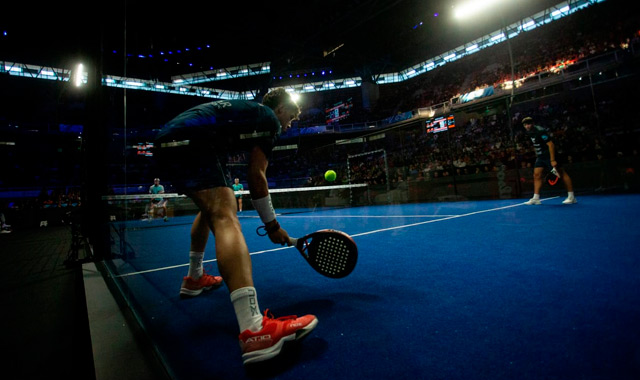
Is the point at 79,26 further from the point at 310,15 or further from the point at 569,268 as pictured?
the point at 310,15

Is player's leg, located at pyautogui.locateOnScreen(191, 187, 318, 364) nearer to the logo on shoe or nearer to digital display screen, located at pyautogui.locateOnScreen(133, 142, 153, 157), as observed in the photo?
the logo on shoe

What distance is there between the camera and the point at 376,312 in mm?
1318

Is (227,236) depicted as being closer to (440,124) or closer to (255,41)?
(255,41)

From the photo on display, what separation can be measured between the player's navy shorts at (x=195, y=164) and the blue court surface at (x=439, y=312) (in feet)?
2.24

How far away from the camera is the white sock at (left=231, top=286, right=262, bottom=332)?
3.51 ft

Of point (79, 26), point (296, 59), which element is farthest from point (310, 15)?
point (79, 26)

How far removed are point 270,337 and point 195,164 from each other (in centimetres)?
93

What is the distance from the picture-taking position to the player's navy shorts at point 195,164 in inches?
57.1

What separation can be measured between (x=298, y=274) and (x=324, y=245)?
63 cm

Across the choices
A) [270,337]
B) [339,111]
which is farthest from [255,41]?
[339,111]

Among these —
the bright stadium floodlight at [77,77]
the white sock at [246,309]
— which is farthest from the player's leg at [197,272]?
the bright stadium floodlight at [77,77]

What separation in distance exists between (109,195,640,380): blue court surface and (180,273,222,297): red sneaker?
0.05 m

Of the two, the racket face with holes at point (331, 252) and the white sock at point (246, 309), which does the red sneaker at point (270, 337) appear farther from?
the racket face with holes at point (331, 252)

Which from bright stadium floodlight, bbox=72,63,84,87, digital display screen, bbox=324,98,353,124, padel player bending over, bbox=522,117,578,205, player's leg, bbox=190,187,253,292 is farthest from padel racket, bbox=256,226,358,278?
digital display screen, bbox=324,98,353,124
